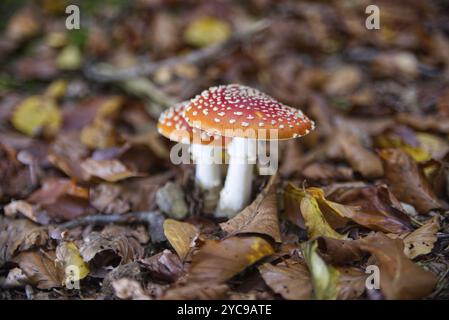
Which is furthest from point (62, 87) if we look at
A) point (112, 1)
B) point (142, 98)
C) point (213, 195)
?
point (213, 195)

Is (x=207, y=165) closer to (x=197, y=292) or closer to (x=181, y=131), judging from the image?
(x=181, y=131)

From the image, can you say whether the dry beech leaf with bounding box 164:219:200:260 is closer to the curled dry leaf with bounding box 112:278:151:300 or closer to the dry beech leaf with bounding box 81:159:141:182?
the curled dry leaf with bounding box 112:278:151:300

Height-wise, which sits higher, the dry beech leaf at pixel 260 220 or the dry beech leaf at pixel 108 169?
the dry beech leaf at pixel 108 169

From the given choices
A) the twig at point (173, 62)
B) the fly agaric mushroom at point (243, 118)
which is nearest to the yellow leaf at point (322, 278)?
the fly agaric mushroom at point (243, 118)

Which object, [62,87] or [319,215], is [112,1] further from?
[319,215]

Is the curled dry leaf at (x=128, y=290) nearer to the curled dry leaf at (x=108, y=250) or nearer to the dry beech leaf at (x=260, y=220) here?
the curled dry leaf at (x=108, y=250)

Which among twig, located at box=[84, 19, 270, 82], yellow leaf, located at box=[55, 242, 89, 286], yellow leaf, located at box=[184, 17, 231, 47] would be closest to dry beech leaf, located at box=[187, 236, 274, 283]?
yellow leaf, located at box=[55, 242, 89, 286]

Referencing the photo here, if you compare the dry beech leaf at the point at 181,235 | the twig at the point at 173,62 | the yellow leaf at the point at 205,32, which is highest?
the yellow leaf at the point at 205,32
